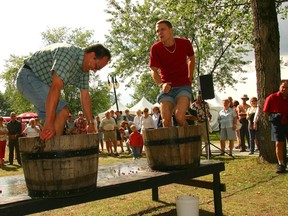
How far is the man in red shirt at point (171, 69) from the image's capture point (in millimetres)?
4566

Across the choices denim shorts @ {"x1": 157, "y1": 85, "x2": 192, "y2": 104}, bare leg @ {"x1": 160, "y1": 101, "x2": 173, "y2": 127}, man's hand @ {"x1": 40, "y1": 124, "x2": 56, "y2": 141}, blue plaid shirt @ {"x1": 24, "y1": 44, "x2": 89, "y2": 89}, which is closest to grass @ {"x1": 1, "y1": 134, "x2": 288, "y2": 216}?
bare leg @ {"x1": 160, "y1": 101, "x2": 173, "y2": 127}

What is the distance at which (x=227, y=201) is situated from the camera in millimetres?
5387

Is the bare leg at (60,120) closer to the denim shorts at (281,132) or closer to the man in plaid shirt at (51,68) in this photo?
the man in plaid shirt at (51,68)

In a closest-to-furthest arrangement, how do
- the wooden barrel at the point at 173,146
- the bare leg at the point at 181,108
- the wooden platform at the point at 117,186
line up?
1. the wooden platform at the point at 117,186
2. the wooden barrel at the point at 173,146
3. the bare leg at the point at 181,108

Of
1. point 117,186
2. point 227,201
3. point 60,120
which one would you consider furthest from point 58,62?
point 227,201

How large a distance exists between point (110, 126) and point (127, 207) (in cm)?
857

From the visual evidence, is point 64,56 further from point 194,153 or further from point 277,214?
point 277,214

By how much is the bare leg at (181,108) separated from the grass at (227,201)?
145 cm

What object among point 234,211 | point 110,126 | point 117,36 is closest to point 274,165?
point 234,211

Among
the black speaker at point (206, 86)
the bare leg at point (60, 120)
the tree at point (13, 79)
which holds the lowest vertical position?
the bare leg at point (60, 120)

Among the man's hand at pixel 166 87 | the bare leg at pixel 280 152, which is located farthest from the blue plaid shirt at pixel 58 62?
the bare leg at pixel 280 152

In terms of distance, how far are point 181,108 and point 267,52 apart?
4438mm

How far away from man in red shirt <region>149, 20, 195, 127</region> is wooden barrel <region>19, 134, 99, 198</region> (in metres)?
1.68

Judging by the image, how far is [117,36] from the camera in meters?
31.4
